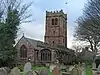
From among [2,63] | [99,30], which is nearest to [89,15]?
[99,30]

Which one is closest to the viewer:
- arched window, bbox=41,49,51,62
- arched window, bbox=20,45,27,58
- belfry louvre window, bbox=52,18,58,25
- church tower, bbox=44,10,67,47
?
arched window, bbox=41,49,51,62

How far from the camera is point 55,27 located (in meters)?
97.4

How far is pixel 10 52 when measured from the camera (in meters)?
38.7

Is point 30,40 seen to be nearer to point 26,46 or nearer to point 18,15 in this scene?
point 26,46

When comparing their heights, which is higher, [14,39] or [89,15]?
[89,15]

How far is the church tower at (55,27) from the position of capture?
313ft

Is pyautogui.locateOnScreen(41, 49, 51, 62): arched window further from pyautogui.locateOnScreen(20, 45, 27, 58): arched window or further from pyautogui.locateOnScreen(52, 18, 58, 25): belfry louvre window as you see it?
pyautogui.locateOnScreen(52, 18, 58, 25): belfry louvre window

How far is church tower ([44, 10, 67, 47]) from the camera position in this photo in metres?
95.5

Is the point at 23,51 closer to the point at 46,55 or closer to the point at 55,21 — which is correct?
the point at 46,55

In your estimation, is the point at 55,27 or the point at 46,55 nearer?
the point at 46,55

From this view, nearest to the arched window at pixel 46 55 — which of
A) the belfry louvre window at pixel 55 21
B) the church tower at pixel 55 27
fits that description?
the church tower at pixel 55 27

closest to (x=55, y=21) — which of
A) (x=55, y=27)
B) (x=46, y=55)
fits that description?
(x=55, y=27)

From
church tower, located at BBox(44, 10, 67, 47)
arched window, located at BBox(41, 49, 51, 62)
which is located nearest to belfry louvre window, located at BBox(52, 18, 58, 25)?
church tower, located at BBox(44, 10, 67, 47)

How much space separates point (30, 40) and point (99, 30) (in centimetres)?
4006
